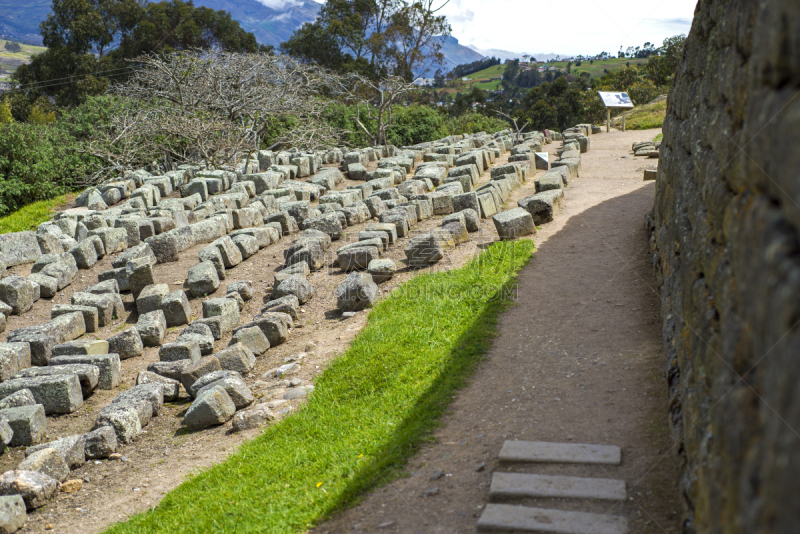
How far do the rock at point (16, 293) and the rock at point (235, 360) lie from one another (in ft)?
14.5

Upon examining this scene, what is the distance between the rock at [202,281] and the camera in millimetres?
10266

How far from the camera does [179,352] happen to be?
8.06 meters

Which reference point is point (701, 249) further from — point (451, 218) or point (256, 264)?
point (256, 264)

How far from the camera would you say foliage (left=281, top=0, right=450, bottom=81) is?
3834 cm

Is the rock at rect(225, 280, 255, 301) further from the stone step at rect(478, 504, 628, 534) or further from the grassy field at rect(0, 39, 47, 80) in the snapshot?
the grassy field at rect(0, 39, 47, 80)

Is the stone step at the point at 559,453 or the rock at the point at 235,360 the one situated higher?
the stone step at the point at 559,453

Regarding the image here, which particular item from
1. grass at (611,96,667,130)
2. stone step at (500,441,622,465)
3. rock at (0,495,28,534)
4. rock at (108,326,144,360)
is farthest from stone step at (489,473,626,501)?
grass at (611,96,667,130)

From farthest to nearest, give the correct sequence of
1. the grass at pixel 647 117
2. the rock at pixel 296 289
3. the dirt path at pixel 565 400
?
the grass at pixel 647 117
the rock at pixel 296 289
the dirt path at pixel 565 400

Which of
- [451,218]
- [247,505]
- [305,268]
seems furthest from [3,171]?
[247,505]

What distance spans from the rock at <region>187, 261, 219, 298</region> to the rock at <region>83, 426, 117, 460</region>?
4.16 meters

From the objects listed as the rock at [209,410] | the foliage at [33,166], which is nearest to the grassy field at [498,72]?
the foliage at [33,166]

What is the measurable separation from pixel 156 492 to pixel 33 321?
5705 mm

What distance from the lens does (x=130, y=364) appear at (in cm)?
845

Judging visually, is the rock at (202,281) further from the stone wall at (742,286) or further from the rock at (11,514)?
the stone wall at (742,286)
